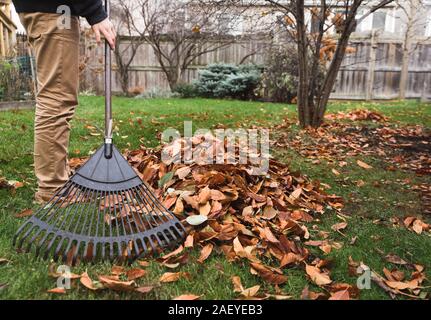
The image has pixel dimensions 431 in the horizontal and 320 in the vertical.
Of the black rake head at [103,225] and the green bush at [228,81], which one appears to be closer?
the black rake head at [103,225]

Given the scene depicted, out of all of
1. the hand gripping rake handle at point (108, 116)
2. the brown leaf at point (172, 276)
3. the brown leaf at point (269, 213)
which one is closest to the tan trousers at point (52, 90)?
the hand gripping rake handle at point (108, 116)

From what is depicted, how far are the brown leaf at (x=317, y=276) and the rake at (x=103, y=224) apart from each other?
0.61 metres

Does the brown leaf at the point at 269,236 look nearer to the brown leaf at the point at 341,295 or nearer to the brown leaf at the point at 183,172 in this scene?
the brown leaf at the point at 341,295

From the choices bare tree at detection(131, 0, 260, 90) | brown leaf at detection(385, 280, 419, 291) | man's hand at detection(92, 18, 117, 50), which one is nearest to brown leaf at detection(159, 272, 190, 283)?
brown leaf at detection(385, 280, 419, 291)

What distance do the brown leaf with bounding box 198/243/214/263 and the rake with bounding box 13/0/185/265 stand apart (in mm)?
137

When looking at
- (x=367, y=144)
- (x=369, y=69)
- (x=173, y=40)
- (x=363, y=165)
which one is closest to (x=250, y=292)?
(x=363, y=165)

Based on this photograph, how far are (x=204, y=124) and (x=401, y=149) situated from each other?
2.56 meters

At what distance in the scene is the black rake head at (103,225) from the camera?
178 cm

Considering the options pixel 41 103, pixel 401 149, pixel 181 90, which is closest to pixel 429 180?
pixel 401 149

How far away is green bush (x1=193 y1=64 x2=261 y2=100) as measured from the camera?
36.2 feet

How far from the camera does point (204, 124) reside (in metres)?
5.77

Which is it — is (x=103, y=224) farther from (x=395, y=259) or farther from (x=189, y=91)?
(x=189, y=91)

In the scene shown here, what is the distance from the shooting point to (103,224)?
181 centimetres
